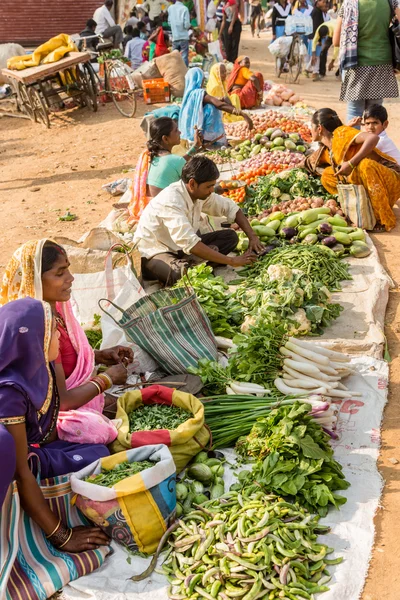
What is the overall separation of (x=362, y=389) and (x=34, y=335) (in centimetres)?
214

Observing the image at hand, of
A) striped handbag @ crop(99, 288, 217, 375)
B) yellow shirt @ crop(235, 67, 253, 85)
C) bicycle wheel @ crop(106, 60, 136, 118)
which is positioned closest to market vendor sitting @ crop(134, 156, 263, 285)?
striped handbag @ crop(99, 288, 217, 375)

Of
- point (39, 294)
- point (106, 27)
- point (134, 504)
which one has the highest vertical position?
point (106, 27)

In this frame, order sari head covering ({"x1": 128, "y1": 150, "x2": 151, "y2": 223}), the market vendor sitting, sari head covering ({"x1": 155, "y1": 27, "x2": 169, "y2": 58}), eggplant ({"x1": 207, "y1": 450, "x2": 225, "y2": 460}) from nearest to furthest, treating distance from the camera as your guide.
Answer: eggplant ({"x1": 207, "y1": 450, "x2": 225, "y2": 460}), the market vendor sitting, sari head covering ({"x1": 128, "y1": 150, "x2": 151, "y2": 223}), sari head covering ({"x1": 155, "y1": 27, "x2": 169, "y2": 58})

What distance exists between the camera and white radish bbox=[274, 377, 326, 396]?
351 cm

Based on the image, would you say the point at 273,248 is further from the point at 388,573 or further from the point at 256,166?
the point at 388,573

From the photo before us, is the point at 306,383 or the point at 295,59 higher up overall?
the point at 295,59

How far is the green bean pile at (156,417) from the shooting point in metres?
3.20

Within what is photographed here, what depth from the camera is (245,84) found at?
36.4ft

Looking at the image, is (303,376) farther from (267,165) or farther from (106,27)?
(106,27)

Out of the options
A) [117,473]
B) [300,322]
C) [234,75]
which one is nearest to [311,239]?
[300,322]

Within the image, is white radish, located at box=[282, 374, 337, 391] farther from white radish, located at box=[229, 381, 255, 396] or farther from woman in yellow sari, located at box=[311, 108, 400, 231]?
woman in yellow sari, located at box=[311, 108, 400, 231]

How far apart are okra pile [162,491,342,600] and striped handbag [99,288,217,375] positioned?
1.14 m

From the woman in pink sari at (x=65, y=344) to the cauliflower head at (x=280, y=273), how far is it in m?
1.72

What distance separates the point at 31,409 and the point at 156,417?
87 centimetres
